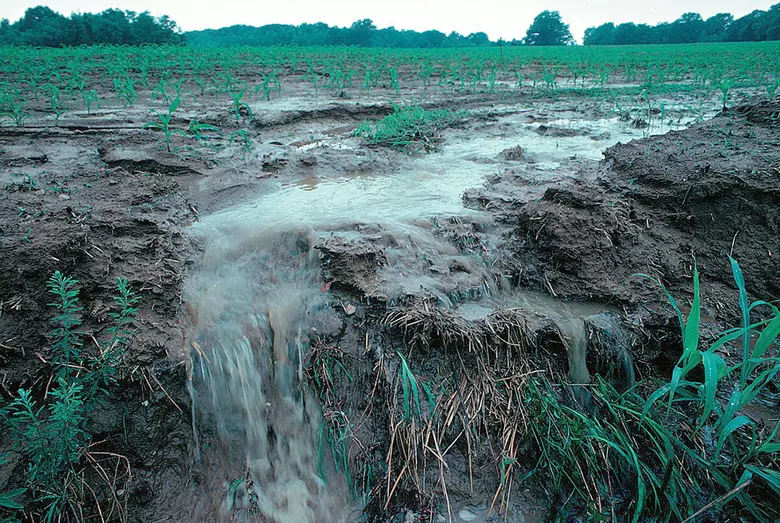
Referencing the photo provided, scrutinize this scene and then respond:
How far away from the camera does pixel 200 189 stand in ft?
12.8

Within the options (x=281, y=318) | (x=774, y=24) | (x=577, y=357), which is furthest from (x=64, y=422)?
(x=774, y=24)

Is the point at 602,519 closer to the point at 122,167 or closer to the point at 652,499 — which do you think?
the point at 652,499

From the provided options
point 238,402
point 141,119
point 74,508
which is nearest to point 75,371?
point 74,508

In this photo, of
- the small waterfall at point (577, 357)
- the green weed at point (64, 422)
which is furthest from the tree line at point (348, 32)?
the small waterfall at point (577, 357)

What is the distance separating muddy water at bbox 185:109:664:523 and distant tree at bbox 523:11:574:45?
57.4 m

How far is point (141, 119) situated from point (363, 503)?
5.71 m

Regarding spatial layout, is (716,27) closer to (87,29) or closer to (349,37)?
(349,37)

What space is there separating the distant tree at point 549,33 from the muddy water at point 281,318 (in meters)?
57.4

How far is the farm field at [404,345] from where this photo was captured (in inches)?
77.8

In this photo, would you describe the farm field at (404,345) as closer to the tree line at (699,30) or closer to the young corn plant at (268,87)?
the young corn plant at (268,87)

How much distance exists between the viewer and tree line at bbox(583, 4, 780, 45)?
134 feet

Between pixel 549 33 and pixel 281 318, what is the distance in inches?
2342

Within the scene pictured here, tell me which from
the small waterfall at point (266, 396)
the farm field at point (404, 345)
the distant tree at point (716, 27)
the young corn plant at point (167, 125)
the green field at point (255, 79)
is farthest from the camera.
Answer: the distant tree at point (716, 27)

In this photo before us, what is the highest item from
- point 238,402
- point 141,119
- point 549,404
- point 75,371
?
point 141,119
